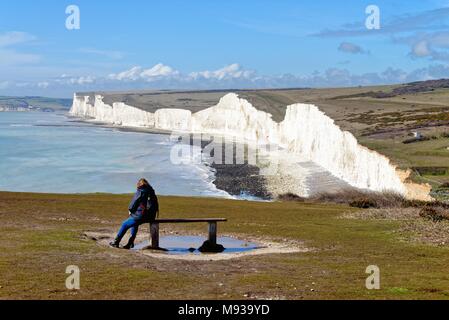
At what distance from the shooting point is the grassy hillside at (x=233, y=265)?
466 inches

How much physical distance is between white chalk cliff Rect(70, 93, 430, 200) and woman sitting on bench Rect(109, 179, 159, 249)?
26.7m

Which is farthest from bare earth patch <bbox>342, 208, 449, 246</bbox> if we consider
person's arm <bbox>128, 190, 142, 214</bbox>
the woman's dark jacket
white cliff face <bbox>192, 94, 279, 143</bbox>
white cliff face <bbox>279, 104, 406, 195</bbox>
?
white cliff face <bbox>192, 94, 279, 143</bbox>

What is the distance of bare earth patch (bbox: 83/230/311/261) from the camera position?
17308 mm

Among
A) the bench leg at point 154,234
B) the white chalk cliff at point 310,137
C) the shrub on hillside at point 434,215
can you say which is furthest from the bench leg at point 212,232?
the white chalk cliff at point 310,137

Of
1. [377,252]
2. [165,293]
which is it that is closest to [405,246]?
[377,252]

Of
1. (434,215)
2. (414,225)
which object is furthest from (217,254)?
(434,215)

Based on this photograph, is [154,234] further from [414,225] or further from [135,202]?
[414,225]

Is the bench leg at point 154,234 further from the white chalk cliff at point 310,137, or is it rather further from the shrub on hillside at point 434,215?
the white chalk cliff at point 310,137

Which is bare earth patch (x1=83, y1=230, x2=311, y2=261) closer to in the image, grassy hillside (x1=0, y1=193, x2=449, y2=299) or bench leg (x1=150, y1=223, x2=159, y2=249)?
bench leg (x1=150, y1=223, x2=159, y2=249)

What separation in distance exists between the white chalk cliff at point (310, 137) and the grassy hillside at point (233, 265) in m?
20.9

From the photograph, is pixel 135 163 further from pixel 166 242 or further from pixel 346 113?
pixel 166 242

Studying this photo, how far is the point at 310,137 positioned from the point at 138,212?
82.3 metres

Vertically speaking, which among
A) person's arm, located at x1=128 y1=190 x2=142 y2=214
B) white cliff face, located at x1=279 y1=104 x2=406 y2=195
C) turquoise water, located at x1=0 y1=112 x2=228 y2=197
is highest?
person's arm, located at x1=128 y1=190 x2=142 y2=214

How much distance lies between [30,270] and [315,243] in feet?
33.4
